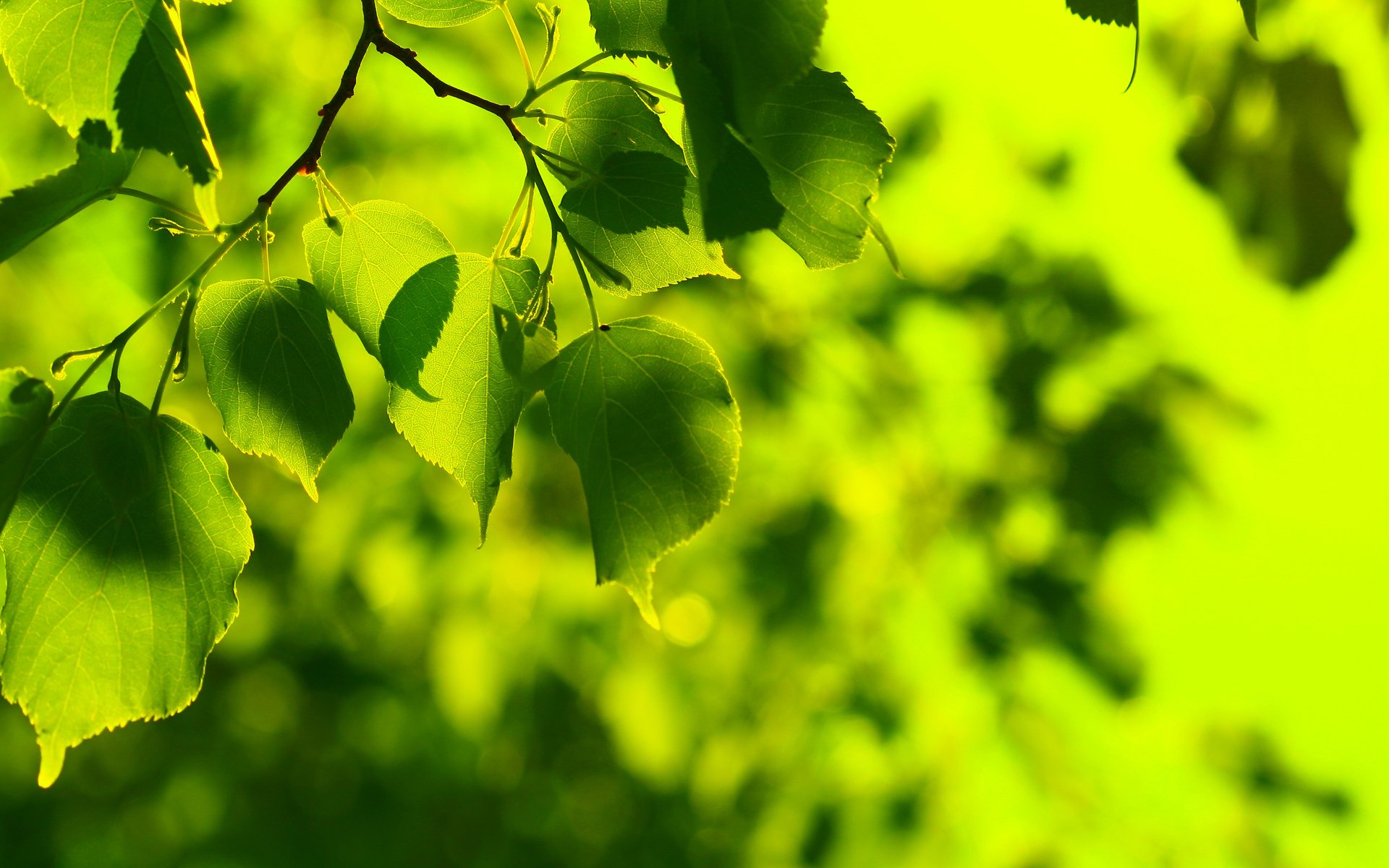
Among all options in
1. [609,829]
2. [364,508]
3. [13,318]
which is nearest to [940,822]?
[609,829]

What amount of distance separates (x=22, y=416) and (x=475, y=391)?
0.17 m

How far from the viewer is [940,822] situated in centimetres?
175

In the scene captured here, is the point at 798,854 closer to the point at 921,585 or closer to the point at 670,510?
the point at 921,585

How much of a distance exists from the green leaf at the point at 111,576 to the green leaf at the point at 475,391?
0.08 m

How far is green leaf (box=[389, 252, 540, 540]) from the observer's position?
380 mm

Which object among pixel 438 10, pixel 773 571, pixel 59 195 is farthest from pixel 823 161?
pixel 773 571

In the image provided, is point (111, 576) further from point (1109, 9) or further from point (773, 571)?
point (773, 571)

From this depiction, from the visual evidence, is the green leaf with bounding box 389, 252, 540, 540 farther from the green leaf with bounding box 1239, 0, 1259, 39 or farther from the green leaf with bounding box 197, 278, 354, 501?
the green leaf with bounding box 1239, 0, 1259, 39

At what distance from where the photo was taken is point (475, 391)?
0.38 metres

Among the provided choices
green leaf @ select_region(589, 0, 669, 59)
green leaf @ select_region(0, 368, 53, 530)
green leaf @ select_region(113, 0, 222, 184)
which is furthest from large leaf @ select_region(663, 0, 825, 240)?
green leaf @ select_region(0, 368, 53, 530)

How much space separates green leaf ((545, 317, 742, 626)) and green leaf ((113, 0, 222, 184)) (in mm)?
140

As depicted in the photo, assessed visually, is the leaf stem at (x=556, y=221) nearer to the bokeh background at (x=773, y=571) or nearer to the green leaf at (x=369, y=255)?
the green leaf at (x=369, y=255)

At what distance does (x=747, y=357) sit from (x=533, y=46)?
674mm

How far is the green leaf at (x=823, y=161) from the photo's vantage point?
34 cm
